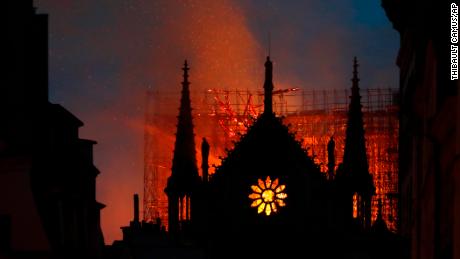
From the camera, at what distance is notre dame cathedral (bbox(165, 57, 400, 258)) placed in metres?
→ 69.8

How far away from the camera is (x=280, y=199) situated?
7294 cm

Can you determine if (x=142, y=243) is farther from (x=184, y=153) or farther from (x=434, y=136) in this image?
(x=434, y=136)

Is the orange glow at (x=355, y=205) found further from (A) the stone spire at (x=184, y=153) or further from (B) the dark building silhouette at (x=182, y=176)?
(A) the stone spire at (x=184, y=153)

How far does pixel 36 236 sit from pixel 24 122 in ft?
10.1

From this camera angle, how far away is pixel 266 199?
72.2 metres

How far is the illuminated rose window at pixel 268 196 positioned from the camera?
7231 cm

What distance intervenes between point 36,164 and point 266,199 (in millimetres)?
37670

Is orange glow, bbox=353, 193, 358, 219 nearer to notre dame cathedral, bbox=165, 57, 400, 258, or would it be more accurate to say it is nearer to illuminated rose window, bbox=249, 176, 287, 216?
notre dame cathedral, bbox=165, 57, 400, 258

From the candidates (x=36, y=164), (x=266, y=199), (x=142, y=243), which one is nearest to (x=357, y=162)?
(x=266, y=199)

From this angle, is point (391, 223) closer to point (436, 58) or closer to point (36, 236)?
point (36, 236)

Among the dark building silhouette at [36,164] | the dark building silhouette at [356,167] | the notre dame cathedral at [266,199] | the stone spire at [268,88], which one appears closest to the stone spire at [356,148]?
the dark building silhouette at [356,167]

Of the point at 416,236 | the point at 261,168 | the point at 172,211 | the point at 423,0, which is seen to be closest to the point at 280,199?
the point at 261,168

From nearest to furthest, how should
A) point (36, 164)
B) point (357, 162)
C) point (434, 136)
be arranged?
point (434, 136), point (36, 164), point (357, 162)

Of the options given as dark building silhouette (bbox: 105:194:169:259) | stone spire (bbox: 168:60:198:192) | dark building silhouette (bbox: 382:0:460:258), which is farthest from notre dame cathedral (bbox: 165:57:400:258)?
dark building silhouette (bbox: 382:0:460:258)
